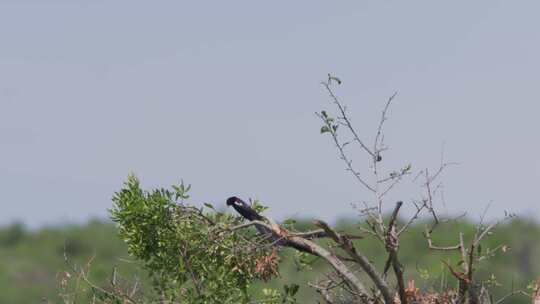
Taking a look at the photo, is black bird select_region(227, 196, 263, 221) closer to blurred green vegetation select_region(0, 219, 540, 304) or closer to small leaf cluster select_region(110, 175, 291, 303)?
small leaf cluster select_region(110, 175, 291, 303)

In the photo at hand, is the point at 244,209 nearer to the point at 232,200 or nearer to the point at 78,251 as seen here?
the point at 232,200

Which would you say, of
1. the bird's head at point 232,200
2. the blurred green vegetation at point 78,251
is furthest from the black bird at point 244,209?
the blurred green vegetation at point 78,251

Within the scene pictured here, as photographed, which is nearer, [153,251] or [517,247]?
[153,251]

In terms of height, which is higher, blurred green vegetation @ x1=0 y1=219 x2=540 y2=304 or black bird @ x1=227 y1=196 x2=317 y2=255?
blurred green vegetation @ x1=0 y1=219 x2=540 y2=304

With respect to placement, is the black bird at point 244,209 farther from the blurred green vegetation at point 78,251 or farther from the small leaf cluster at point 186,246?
the blurred green vegetation at point 78,251

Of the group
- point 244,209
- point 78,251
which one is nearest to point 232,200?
point 244,209

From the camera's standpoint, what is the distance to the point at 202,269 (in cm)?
830

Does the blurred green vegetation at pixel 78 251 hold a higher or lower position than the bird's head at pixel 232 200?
higher

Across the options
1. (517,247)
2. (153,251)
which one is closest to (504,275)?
(517,247)

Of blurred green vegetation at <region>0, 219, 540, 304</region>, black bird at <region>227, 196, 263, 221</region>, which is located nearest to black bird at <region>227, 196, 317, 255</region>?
black bird at <region>227, 196, 263, 221</region>

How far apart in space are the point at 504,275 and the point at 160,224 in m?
50.1

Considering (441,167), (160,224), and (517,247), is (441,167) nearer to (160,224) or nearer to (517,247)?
(160,224)

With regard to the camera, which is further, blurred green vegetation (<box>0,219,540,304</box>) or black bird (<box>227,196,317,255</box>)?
blurred green vegetation (<box>0,219,540,304</box>)

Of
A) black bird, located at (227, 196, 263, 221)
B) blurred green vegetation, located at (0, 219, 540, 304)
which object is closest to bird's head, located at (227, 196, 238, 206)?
black bird, located at (227, 196, 263, 221)
